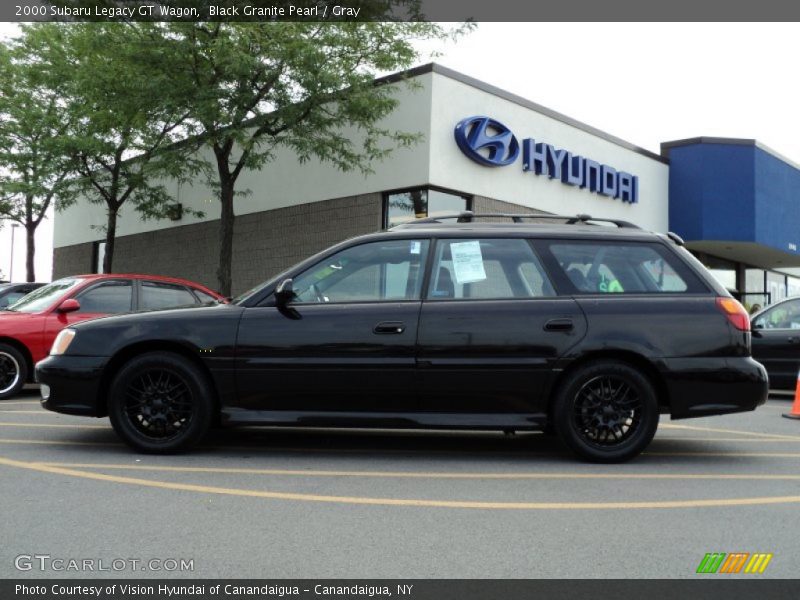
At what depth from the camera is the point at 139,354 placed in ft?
19.7

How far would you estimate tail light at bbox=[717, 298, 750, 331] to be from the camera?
5879 millimetres

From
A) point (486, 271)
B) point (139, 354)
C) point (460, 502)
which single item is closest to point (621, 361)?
point (486, 271)

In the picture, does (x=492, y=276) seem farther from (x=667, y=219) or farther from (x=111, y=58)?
(x=667, y=219)

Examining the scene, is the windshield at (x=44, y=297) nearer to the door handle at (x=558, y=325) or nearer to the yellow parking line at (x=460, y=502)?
the yellow parking line at (x=460, y=502)

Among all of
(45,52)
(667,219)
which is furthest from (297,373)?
(667,219)

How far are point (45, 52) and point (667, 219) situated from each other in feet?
60.5

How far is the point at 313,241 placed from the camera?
1961 centimetres

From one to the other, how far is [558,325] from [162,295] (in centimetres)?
623

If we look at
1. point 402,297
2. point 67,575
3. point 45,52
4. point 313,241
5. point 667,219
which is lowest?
point 67,575

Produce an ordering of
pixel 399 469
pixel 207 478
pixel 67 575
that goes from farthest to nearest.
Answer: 1. pixel 399 469
2. pixel 207 478
3. pixel 67 575

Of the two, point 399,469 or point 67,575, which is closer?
point 67,575

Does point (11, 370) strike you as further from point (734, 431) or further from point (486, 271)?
point (734, 431)

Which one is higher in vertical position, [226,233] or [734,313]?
[226,233]

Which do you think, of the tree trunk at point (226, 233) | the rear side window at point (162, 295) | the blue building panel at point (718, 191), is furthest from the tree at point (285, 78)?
the blue building panel at point (718, 191)
